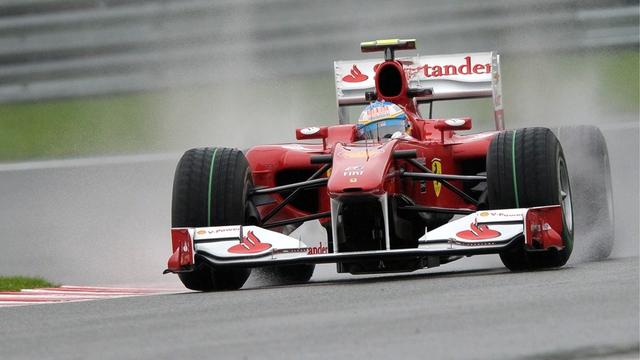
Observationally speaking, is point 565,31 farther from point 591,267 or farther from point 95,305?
point 95,305

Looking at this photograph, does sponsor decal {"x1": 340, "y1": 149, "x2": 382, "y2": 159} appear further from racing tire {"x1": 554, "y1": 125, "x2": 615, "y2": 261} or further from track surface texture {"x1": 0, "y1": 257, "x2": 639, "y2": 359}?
racing tire {"x1": 554, "y1": 125, "x2": 615, "y2": 261}

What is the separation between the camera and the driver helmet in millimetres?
10000

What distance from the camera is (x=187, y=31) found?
51.1 feet

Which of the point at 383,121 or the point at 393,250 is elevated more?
the point at 383,121

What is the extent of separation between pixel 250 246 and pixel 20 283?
314cm

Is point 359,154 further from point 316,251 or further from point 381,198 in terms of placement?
point 316,251

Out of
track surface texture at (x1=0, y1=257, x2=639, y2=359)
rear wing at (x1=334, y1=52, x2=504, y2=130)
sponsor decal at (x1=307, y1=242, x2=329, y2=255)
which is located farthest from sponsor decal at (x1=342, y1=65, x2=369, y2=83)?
track surface texture at (x1=0, y1=257, x2=639, y2=359)

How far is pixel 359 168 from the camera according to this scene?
8.87 meters

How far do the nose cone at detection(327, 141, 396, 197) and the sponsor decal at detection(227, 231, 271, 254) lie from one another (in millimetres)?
566

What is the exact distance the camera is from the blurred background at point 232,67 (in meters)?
14.8

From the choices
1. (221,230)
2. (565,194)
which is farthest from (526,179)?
(221,230)

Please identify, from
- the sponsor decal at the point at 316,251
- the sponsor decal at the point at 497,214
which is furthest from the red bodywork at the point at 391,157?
the sponsor decal at the point at 497,214

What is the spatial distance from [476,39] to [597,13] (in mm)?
1283

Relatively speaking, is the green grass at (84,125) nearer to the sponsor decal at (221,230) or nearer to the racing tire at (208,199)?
the racing tire at (208,199)
